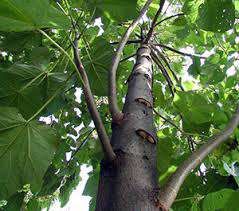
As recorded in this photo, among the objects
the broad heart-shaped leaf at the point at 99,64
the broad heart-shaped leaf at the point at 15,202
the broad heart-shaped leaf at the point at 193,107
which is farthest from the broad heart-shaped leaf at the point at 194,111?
the broad heart-shaped leaf at the point at 15,202

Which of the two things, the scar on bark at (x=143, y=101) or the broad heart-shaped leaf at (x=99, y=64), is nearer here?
the scar on bark at (x=143, y=101)

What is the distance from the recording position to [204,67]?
2223mm

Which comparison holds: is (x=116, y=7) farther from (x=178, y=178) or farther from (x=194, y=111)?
(x=178, y=178)

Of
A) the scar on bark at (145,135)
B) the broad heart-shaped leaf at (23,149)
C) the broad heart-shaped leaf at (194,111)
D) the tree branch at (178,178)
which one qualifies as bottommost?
the tree branch at (178,178)

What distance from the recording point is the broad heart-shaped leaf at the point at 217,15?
1.42 meters

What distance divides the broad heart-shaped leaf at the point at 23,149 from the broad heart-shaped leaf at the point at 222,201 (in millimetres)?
498

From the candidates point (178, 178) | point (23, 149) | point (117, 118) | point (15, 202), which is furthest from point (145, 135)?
point (15, 202)

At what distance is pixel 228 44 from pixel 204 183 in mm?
1281

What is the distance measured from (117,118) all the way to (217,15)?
2.31ft

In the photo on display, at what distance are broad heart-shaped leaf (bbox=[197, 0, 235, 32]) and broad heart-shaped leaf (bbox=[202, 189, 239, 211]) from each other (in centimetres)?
70

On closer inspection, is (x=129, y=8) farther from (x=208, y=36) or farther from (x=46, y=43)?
(x=208, y=36)

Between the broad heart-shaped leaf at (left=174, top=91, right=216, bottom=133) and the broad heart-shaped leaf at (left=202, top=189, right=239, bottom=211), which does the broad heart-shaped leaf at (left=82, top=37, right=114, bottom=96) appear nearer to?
the broad heart-shaped leaf at (left=174, top=91, right=216, bottom=133)

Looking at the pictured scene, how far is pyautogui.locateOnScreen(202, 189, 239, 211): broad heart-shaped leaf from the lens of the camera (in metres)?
1.05

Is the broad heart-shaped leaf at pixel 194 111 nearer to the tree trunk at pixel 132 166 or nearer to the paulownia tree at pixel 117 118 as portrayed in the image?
the paulownia tree at pixel 117 118
